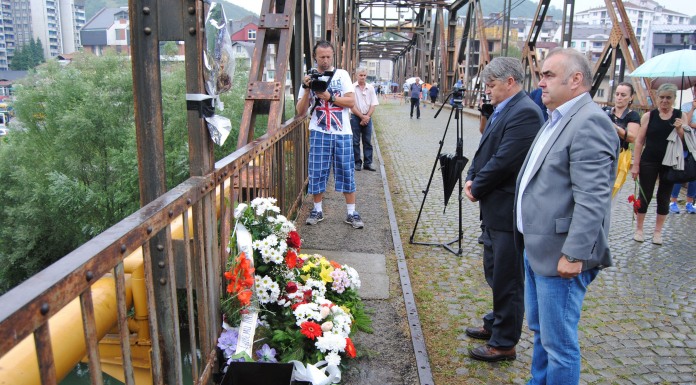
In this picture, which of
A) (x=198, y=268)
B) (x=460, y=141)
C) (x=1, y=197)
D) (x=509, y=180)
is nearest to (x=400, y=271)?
(x=460, y=141)

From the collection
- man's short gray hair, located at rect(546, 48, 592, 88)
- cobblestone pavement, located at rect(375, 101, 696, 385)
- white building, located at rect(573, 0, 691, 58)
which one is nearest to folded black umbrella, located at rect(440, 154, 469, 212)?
cobblestone pavement, located at rect(375, 101, 696, 385)

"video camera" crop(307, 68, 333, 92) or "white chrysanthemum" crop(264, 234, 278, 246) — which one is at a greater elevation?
"video camera" crop(307, 68, 333, 92)

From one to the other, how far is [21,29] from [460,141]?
105 metres

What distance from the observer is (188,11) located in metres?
2.34

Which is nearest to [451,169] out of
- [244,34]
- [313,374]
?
[313,374]

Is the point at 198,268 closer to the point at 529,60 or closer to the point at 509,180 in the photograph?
the point at 509,180

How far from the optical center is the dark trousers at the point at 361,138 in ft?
31.1

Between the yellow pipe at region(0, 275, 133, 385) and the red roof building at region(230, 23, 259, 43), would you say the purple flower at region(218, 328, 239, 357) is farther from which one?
the red roof building at region(230, 23, 259, 43)

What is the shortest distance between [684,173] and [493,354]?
404cm

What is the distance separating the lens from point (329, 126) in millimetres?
5504

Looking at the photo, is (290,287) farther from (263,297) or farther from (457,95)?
(457,95)

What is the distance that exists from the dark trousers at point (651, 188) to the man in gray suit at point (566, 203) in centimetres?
418

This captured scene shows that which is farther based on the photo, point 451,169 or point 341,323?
point 451,169

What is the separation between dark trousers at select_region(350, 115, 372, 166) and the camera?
9469mm
